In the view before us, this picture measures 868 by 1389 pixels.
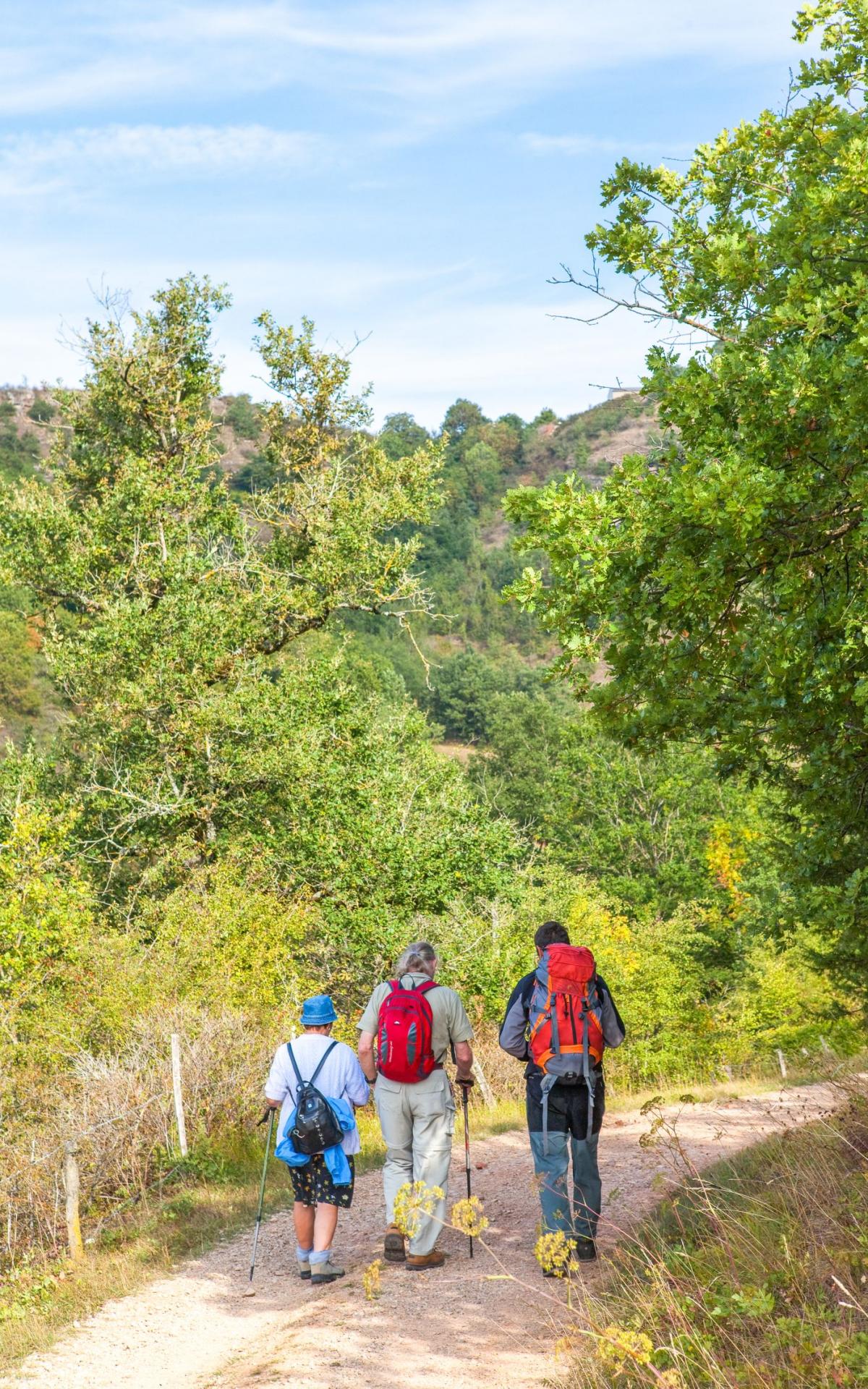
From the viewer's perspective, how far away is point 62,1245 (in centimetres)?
852

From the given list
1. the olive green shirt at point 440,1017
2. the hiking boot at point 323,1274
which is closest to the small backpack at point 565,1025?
the olive green shirt at point 440,1017

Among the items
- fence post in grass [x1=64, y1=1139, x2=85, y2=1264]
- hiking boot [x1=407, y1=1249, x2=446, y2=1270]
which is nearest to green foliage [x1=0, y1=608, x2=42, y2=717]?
fence post in grass [x1=64, y1=1139, x2=85, y2=1264]

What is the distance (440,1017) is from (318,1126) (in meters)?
0.83

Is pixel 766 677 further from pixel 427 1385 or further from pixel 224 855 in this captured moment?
pixel 224 855

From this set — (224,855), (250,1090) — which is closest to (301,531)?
(224,855)

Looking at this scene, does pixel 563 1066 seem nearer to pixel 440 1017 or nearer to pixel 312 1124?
pixel 440 1017

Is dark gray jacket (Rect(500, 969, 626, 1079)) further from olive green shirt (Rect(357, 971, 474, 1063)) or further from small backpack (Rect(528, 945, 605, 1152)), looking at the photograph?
olive green shirt (Rect(357, 971, 474, 1063))

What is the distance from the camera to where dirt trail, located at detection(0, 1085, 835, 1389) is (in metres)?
5.12

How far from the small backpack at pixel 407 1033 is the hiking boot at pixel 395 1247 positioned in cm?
84

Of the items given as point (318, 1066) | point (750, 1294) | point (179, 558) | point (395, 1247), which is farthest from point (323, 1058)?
point (179, 558)

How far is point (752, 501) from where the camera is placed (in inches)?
198

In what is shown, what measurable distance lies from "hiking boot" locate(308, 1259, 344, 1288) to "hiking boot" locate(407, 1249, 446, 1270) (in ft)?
1.49

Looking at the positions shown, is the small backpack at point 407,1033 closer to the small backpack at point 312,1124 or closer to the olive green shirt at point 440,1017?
the olive green shirt at point 440,1017

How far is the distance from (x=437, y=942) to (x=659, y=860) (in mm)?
24429
